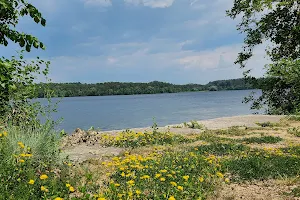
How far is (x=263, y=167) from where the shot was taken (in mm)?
6723

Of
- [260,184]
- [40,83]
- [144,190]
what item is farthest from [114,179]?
[40,83]

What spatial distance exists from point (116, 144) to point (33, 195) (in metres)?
6.15

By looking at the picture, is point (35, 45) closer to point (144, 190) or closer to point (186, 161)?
point (144, 190)

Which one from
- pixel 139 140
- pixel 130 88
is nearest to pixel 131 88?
pixel 130 88

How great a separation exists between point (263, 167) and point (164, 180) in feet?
8.90

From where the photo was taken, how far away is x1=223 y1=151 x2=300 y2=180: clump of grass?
6.32m

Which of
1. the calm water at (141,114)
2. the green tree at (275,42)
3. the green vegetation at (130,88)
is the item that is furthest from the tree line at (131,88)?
the green tree at (275,42)

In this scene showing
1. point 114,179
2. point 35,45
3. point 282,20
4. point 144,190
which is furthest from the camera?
point 282,20

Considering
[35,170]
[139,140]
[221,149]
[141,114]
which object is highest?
[35,170]

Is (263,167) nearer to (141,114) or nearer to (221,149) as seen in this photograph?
(221,149)

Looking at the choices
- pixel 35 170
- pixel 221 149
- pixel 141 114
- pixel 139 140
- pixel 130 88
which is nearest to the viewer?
pixel 35 170

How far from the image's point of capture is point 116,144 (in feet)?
34.1

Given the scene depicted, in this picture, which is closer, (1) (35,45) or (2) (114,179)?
(1) (35,45)

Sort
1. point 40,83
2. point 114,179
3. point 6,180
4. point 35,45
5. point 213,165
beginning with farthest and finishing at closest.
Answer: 1. point 40,83
2. point 213,165
3. point 114,179
4. point 6,180
5. point 35,45
